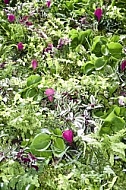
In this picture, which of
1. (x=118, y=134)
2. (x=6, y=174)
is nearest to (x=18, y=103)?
(x=6, y=174)

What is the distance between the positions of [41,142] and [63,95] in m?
0.25

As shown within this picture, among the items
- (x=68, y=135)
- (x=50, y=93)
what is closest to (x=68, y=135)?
(x=68, y=135)

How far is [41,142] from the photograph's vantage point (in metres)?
1.51

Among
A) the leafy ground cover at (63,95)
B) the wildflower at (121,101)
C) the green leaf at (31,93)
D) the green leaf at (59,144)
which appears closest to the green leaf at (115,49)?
the leafy ground cover at (63,95)

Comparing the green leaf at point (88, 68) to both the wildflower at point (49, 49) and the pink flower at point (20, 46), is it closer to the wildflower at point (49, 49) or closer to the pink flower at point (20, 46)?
the wildflower at point (49, 49)

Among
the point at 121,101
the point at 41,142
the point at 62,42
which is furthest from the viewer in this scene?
the point at 62,42

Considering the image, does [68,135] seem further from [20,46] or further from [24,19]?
[24,19]

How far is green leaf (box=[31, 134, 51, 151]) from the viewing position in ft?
4.91

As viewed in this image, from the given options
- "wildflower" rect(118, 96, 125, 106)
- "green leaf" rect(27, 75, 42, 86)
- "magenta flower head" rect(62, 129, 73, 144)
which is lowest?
"magenta flower head" rect(62, 129, 73, 144)

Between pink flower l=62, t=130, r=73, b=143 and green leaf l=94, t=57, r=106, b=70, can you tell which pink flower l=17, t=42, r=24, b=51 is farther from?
pink flower l=62, t=130, r=73, b=143

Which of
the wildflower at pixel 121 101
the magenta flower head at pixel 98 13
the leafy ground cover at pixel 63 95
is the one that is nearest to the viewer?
the leafy ground cover at pixel 63 95

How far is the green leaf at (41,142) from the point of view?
150 centimetres

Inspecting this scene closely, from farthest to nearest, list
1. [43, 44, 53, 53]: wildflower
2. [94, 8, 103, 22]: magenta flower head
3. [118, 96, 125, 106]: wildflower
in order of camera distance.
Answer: [94, 8, 103, 22]: magenta flower head < [43, 44, 53, 53]: wildflower < [118, 96, 125, 106]: wildflower

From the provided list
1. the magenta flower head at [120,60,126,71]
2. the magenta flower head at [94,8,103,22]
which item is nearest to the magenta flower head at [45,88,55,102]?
the magenta flower head at [120,60,126,71]
